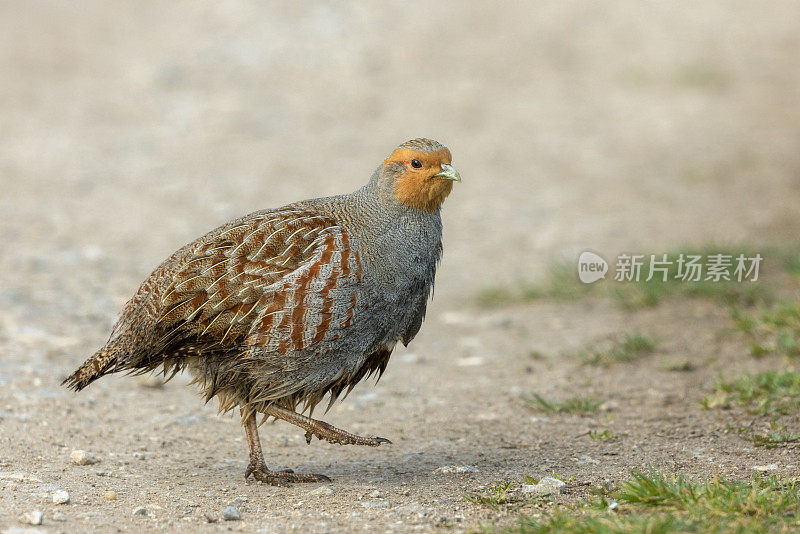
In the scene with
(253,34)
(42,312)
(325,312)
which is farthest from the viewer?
(253,34)

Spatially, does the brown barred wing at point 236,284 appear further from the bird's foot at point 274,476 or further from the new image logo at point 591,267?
the new image logo at point 591,267

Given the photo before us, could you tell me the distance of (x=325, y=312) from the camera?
4.71m

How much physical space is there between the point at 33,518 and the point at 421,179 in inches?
98.0

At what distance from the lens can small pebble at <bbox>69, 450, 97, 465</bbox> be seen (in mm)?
5121

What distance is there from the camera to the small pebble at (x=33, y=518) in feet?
13.1

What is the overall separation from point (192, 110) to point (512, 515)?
11024 mm

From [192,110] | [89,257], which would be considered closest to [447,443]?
[89,257]

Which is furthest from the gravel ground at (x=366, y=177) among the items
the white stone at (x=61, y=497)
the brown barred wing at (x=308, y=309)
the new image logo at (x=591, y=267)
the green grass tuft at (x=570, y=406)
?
the brown barred wing at (x=308, y=309)

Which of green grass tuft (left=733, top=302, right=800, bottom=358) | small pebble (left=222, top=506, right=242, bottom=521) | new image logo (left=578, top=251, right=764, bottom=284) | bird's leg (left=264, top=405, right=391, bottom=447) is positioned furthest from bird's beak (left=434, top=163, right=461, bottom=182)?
new image logo (left=578, top=251, right=764, bottom=284)

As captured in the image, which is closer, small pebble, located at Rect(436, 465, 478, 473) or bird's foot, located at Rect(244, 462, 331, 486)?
bird's foot, located at Rect(244, 462, 331, 486)

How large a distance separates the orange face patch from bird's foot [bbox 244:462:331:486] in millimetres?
1564

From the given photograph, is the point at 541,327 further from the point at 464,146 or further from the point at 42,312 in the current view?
the point at 464,146

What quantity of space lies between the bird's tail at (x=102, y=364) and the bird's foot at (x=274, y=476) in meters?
0.90

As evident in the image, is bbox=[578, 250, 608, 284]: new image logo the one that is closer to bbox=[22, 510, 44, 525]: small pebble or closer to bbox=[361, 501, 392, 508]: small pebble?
bbox=[361, 501, 392, 508]: small pebble
